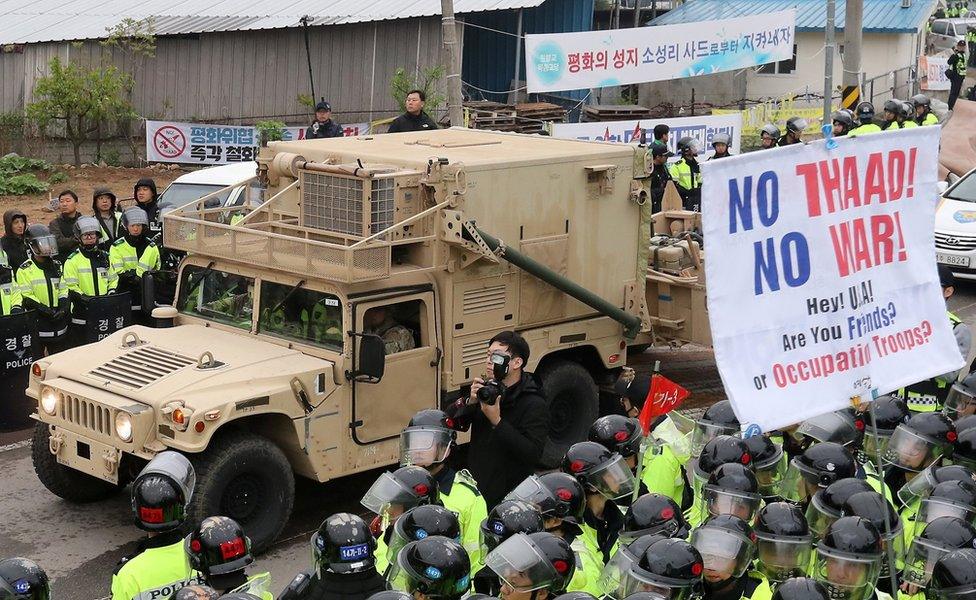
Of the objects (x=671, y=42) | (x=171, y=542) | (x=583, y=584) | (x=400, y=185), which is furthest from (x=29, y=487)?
(x=671, y=42)

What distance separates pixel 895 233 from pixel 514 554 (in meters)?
2.19

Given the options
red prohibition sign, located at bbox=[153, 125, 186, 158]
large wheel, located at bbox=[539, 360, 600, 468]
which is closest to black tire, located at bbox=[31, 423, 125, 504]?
large wheel, located at bbox=[539, 360, 600, 468]

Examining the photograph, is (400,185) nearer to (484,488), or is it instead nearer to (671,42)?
(484,488)

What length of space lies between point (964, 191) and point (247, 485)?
11551 millimetres

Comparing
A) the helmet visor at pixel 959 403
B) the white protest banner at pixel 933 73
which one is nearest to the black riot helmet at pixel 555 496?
the helmet visor at pixel 959 403

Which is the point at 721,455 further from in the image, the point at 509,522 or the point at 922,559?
the point at 509,522

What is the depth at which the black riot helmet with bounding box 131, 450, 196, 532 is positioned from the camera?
5.89 meters

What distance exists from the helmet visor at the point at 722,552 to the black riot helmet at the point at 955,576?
76cm

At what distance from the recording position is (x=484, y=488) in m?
8.20

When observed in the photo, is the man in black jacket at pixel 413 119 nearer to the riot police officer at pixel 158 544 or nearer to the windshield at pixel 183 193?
the windshield at pixel 183 193

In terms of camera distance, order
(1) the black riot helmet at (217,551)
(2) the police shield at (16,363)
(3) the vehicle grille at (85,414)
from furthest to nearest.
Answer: (2) the police shield at (16,363)
(3) the vehicle grille at (85,414)
(1) the black riot helmet at (217,551)

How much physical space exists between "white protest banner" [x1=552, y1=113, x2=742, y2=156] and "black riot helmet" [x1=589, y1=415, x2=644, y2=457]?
12.5m

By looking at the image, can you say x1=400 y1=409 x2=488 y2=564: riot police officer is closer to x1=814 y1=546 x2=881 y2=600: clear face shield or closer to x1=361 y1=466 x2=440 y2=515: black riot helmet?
x1=361 y1=466 x2=440 y2=515: black riot helmet

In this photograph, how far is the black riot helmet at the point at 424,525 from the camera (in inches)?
233
